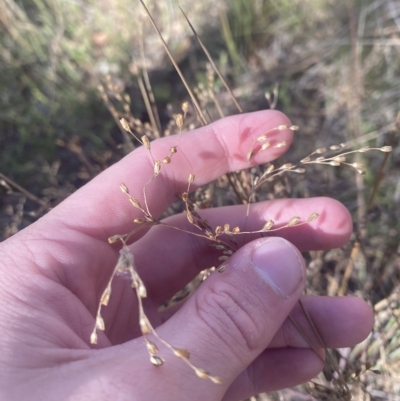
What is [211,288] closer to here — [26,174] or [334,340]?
[334,340]

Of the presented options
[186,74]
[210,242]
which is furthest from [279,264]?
[186,74]

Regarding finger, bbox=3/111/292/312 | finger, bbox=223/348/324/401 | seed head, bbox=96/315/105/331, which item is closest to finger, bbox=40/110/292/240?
finger, bbox=3/111/292/312

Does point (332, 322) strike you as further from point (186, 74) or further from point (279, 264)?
point (186, 74)

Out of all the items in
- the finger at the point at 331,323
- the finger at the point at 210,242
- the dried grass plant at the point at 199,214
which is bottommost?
the finger at the point at 331,323

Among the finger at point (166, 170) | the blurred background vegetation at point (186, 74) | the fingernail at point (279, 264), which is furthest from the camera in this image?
the blurred background vegetation at point (186, 74)

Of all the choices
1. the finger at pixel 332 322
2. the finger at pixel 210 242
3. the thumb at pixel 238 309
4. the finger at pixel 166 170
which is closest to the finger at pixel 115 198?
the finger at pixel 166 170

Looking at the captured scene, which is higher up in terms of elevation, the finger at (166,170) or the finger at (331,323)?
the finger at (166,170)

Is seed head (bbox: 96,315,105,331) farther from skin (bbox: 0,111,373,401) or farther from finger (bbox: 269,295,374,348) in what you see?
finger (bbox: 269,295,374,348)

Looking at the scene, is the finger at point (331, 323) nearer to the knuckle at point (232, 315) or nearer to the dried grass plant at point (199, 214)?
the dried grass plant at point (199, 214)

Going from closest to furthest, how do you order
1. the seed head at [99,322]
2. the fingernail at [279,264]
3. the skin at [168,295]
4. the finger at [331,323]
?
the seed head at [99,322]
the skin at [168,295]
the fingernail at [279,264]
the finger at [331,323]
